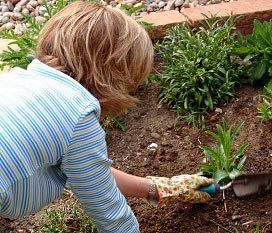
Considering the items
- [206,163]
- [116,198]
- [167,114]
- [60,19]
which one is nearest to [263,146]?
[206,163]

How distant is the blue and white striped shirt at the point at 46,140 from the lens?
1688mm

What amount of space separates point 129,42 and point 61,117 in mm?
334

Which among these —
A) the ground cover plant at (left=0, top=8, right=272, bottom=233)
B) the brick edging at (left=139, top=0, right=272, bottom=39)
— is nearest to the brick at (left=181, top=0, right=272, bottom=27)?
the brick edging at (left=139, top=0, right=272, bottom=39)

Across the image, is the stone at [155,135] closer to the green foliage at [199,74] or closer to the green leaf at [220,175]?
the green foliage at [199,74]

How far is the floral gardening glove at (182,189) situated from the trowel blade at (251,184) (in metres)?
0.13

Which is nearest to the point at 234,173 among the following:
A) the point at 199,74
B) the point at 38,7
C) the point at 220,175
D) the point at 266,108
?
the point at 220,175

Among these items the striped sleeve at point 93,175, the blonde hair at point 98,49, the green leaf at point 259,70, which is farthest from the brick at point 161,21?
the striped sleeve at point 93,175

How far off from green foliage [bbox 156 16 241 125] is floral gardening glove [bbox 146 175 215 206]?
1.89 ft

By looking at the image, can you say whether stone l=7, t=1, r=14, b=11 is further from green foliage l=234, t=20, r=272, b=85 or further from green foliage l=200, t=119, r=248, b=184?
green foliage l=200, t=119, r=248, b=184

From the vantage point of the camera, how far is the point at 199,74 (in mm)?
2910

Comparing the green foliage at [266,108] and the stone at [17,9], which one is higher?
the green foliage at [266,108]

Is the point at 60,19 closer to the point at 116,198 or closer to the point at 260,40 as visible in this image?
the point at 116,198

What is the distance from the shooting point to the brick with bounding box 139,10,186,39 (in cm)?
339

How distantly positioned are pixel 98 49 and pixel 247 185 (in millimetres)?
949
